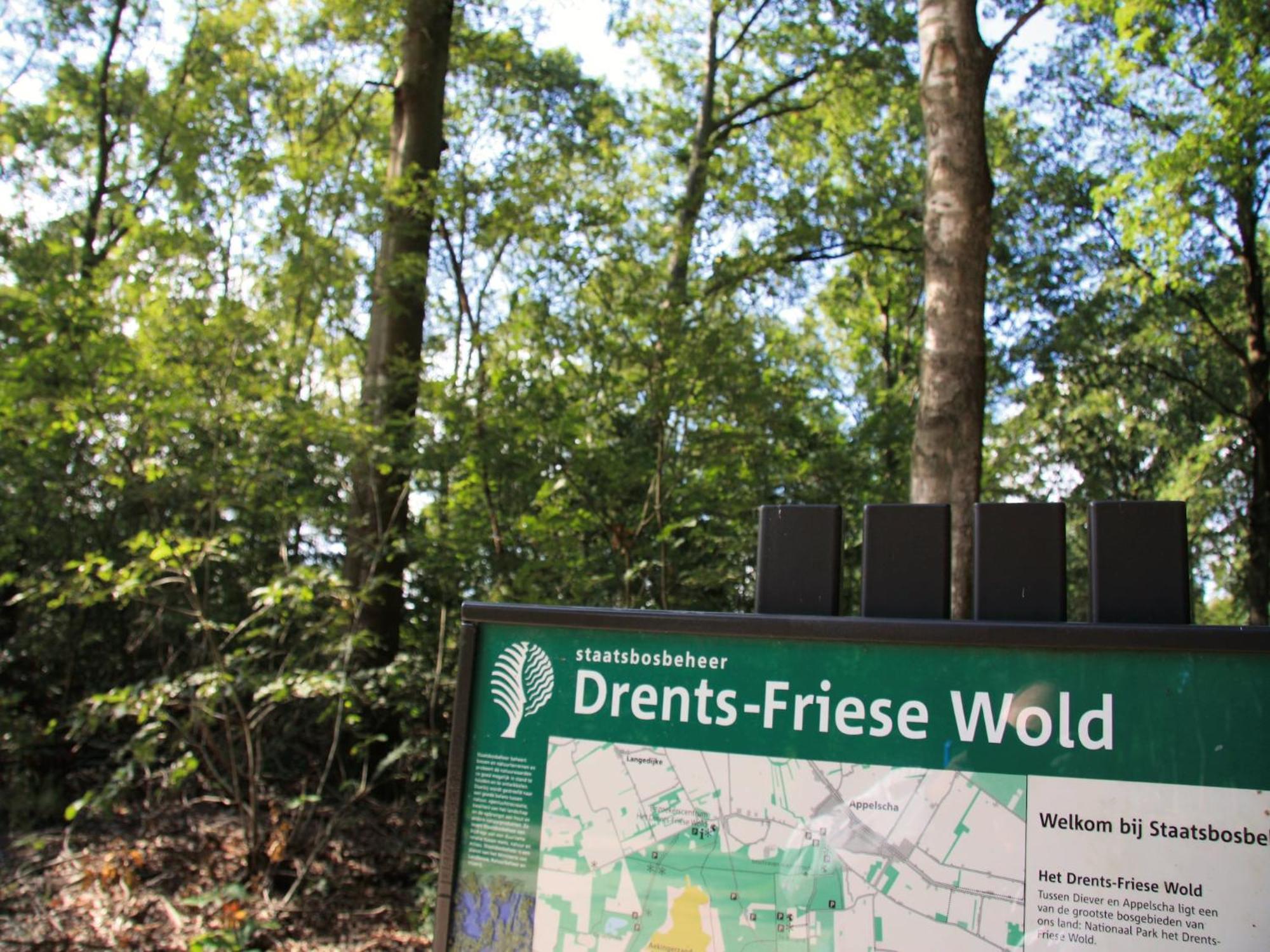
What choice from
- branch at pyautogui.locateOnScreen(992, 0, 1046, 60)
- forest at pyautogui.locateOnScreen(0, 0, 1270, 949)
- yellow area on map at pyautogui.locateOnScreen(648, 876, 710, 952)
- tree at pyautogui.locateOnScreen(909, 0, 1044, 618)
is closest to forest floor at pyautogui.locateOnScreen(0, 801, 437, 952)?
forest at pyautogui.locateOnScreen(0, 0, 1270, 949)

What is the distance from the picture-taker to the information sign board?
189 cm

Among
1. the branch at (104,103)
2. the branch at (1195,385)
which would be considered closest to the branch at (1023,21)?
the branch at (1195,385)

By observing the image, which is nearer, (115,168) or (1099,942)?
(1099,942)

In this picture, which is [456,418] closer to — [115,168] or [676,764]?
[676,764]

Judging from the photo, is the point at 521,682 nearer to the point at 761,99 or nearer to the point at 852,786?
the point at 852,786

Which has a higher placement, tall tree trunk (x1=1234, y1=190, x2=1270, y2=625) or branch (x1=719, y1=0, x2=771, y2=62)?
branch (x1=719, y1=0, x2=771, y2=62)

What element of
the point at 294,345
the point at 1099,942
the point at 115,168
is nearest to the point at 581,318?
the point at 294,345

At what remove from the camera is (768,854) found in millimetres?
2133

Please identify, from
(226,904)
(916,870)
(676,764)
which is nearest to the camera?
(916,870)

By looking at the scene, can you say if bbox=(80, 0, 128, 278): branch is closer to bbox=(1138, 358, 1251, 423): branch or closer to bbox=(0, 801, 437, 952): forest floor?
bbox=(0, 801, 437, 952): forest floor

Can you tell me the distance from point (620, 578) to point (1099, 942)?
498 centimetres

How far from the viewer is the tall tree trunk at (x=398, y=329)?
23.2 ft

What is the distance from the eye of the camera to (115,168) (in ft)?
55.4

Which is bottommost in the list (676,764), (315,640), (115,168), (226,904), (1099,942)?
(226,904)
